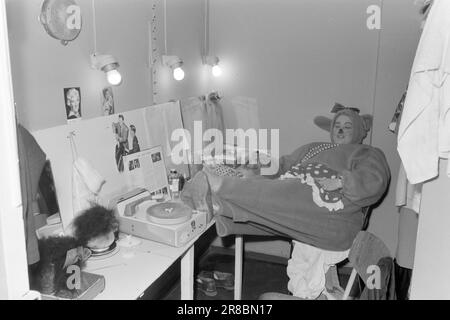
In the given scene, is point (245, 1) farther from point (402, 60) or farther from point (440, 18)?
point (440, 18)

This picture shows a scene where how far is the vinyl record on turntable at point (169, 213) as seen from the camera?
151cm

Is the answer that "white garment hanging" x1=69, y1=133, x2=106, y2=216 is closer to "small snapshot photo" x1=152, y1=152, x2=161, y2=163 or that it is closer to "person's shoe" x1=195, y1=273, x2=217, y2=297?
"small snapshot photo" x1=152, y1=152, x2=161, y2=163

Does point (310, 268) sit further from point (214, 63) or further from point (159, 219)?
point (214, 63)

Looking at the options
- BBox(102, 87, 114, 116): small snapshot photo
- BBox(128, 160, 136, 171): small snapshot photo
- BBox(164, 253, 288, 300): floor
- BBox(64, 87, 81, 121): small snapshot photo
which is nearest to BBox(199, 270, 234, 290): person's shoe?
BBox(164, 253, 288, 300): floor

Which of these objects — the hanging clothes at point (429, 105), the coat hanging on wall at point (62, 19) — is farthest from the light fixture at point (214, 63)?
the hanging clothes at point (429, 105)

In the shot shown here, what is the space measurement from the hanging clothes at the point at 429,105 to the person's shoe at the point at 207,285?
145 cm

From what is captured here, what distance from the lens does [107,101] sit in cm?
168

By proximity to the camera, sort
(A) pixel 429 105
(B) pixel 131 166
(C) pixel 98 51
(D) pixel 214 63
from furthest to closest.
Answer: (D) pixel 214 63 → (B) pixel 131 166 → (C) pixel 98 51 → (A) pixel 429 105

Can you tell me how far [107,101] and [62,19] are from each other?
38 cm

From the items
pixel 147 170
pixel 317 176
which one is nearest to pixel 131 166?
pixel 147 170

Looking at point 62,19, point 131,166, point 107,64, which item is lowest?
point 131,166

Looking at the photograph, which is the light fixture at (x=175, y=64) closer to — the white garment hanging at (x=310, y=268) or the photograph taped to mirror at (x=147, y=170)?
the photograph taped to mirror at (x=147, y=170)

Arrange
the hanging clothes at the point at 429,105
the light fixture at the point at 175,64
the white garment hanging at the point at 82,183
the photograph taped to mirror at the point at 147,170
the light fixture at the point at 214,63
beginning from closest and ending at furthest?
1. the hanging clothes at the point at 429,105
2. the white garment hanging at the point at 82,183
3. the photograph taped to mirror at the point at 147,170
4. the light fixture at the point at 175,64
5. the light fixture at the point at 214,63

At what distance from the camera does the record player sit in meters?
1.48
